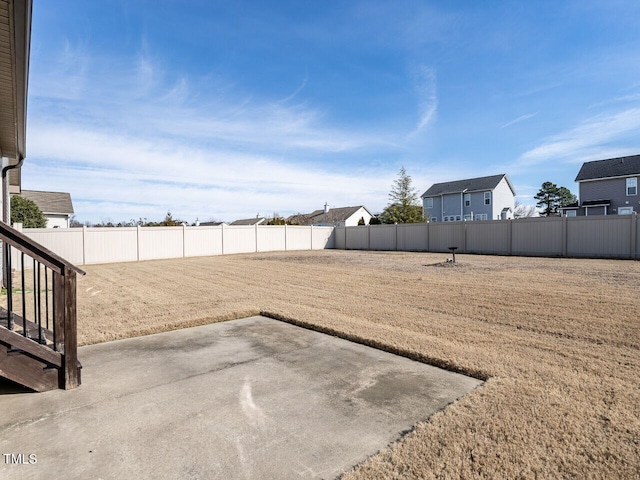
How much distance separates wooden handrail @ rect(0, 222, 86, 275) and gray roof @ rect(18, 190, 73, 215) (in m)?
28.2

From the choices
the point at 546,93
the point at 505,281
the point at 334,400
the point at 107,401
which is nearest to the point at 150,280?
the point at 107,401

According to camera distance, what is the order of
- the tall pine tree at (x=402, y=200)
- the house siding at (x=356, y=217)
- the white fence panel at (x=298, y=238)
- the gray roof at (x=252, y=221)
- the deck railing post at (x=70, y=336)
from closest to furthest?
the deck railing post at (x=70, y=336) → the white fence panel at (x=298, y=238) → the tall pine tree at (x=402, y=200) → the house siding at (x=356, y=217) → the gray roof at (x=252, y=221)

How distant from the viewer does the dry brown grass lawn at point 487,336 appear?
70.7 inches

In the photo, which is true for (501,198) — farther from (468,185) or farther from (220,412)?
(220,412)

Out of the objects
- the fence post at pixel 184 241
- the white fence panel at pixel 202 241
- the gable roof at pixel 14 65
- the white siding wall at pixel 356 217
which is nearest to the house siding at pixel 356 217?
the white siding wall at pixel 356 217

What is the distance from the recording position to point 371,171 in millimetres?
28188

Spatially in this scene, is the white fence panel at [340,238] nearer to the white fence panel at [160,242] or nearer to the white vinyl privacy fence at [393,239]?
the white vinyl privacy fence at [393,239]

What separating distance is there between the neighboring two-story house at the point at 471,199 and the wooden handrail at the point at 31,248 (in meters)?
31.5

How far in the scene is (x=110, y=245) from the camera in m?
15.8

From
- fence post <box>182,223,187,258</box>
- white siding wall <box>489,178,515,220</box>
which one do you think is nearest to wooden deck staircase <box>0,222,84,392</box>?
fence post <box>182,223,187,258</box>

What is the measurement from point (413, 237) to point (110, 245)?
16125 millimetres

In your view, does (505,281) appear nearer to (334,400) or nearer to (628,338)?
(628,338)

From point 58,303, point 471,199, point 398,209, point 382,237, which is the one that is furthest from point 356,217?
point 58,303

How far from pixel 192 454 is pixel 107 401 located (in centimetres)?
112
